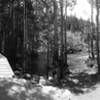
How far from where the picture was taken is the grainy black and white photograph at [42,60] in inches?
312

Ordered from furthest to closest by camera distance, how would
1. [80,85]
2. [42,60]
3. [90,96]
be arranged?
[42,60] < [80,85] < [90,96]

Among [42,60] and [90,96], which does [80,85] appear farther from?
[42,60]

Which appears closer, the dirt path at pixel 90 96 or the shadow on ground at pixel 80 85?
the dirt path at pixel 90 96

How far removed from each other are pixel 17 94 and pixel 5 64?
3903 mm

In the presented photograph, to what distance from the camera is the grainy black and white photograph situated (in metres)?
7.93

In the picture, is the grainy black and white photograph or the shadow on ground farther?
the shadow on ground

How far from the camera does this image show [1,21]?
22.8 metres

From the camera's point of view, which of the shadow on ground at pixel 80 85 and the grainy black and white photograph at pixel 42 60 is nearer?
the grainy black and white photograph at pixel 42 60

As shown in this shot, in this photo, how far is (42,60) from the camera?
28.3 meters

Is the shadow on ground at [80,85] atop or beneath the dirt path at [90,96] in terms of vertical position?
beneath

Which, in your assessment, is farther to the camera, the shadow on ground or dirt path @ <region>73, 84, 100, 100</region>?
the shadow on ground

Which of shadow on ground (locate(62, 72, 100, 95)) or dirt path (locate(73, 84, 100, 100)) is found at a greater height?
dirt path (locate(73, 84, 100, 100))

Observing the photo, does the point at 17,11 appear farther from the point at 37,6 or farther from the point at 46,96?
the point at 46,96

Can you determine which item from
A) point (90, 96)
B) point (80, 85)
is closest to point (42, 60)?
point (80, 85)
